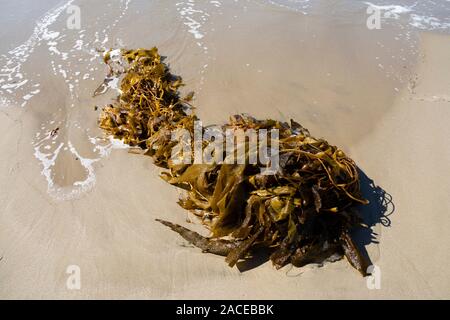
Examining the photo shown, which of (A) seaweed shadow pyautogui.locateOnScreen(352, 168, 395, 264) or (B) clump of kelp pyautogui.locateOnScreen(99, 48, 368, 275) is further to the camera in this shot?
(A) seaweed shadow pyautogui.locateOnScreen(352, 168, 395, 264)

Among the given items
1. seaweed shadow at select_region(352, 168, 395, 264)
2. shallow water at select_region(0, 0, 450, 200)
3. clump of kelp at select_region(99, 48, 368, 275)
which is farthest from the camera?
shallow water at select_region(0, 0, 450, 200)

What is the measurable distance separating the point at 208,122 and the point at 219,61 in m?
1.12

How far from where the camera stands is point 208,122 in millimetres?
3477

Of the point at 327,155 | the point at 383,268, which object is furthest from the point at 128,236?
the point at 383,268

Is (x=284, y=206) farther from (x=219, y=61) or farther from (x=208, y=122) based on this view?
(x=219, y=61)

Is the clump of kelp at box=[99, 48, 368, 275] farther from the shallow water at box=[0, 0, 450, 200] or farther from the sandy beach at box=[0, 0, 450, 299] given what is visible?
the shallow water at box=[0, 0, 450, 200]

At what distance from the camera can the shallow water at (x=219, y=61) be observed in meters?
3.43

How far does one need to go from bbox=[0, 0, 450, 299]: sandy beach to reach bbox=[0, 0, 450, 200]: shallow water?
2 centimetres

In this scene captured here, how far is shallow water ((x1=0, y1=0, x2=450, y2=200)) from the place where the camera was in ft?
11.3

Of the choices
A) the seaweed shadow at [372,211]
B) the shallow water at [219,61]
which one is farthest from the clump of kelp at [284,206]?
the shallow water at [219,61]

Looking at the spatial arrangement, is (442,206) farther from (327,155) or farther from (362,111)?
(362,111)

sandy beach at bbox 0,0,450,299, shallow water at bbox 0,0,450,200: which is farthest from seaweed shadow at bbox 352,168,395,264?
shallow water at bbox 0,0,450,200

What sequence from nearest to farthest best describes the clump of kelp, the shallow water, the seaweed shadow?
the clump of kelp → the seaweed shadow → the shallow water

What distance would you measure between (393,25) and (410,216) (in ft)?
11.3
